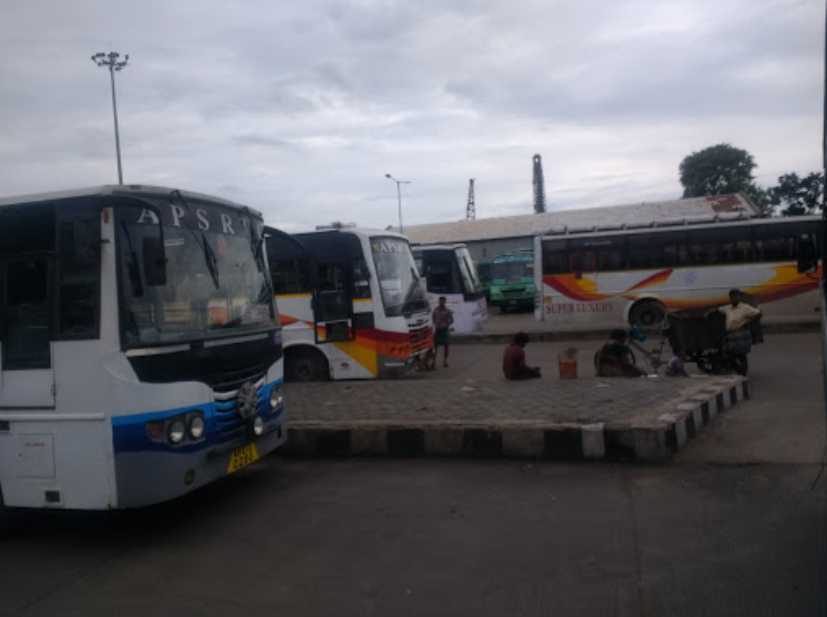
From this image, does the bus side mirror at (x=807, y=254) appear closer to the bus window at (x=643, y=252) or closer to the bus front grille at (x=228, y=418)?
the bus front grille at (x=228, y=418)

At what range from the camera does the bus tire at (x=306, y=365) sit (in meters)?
12.6

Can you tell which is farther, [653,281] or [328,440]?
[653,281]

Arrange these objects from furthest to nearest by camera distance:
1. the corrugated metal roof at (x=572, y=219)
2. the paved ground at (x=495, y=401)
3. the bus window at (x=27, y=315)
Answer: the corrugated metal roof at (x=572, y=219)
the paved ground at (x=495, y=401)
the bus window at (x=27, y=315)

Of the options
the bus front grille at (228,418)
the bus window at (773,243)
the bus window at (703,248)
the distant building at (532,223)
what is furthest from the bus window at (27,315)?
the distant building at (532,223)

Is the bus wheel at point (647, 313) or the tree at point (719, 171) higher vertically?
the tree at point (719, 171)

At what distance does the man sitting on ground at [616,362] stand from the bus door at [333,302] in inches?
162

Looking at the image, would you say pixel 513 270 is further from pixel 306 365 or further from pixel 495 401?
pixel 495 401

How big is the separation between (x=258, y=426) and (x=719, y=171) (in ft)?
181

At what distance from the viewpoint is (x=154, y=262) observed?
5145 mm

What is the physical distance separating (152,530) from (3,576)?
3.54 feet

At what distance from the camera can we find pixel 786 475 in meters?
6.05

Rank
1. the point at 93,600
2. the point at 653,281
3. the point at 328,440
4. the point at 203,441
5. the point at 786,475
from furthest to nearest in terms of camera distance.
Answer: the point at 653,281 → the point at 328,440 → the point at 786,475 → the point at 203,441 → the point at 93,600

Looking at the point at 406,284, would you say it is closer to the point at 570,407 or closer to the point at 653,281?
the point at 570,407

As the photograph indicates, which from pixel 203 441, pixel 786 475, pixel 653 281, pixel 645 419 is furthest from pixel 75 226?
pixel 653 281
